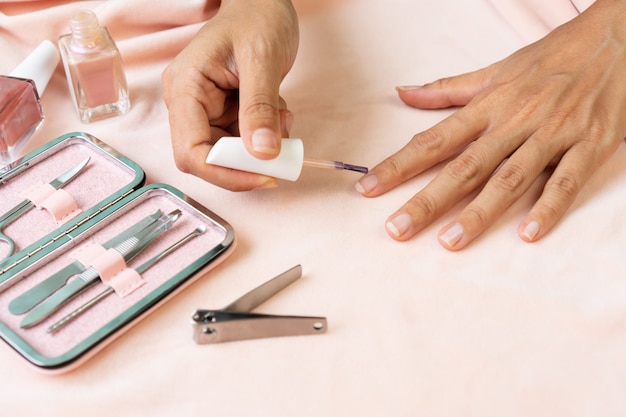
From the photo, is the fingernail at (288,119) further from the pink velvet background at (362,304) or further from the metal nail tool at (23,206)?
the metal nail tool at (23,206)

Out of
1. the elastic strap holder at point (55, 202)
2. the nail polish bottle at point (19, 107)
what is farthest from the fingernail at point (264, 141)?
the nail polish bottle at point (19, 107)

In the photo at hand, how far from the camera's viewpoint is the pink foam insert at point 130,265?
2.32 feet

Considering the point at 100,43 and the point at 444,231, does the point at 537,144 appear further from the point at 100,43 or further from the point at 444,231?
the point at 100,43

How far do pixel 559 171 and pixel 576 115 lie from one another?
8 cm

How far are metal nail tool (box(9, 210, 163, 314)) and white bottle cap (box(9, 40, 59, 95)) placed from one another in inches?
12.8

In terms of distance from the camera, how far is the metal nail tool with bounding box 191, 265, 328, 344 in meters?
0.70

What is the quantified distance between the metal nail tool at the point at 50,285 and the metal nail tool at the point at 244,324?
147mm

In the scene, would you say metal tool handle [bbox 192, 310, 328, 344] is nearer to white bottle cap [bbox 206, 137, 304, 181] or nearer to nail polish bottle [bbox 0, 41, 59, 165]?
white bottle cap [bbox 206, 137, 304, 181]

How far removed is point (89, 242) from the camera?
0.80 meters

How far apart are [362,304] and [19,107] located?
0.50 m

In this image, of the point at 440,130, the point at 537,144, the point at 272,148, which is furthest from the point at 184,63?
the point at 537,144

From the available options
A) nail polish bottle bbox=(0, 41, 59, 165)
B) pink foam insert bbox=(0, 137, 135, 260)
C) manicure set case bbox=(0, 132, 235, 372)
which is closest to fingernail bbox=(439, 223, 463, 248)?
manicure set case bbox=(0, 132, 235, 372)

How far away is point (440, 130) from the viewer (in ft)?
2.97

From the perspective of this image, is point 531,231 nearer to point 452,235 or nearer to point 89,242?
point 452,235
